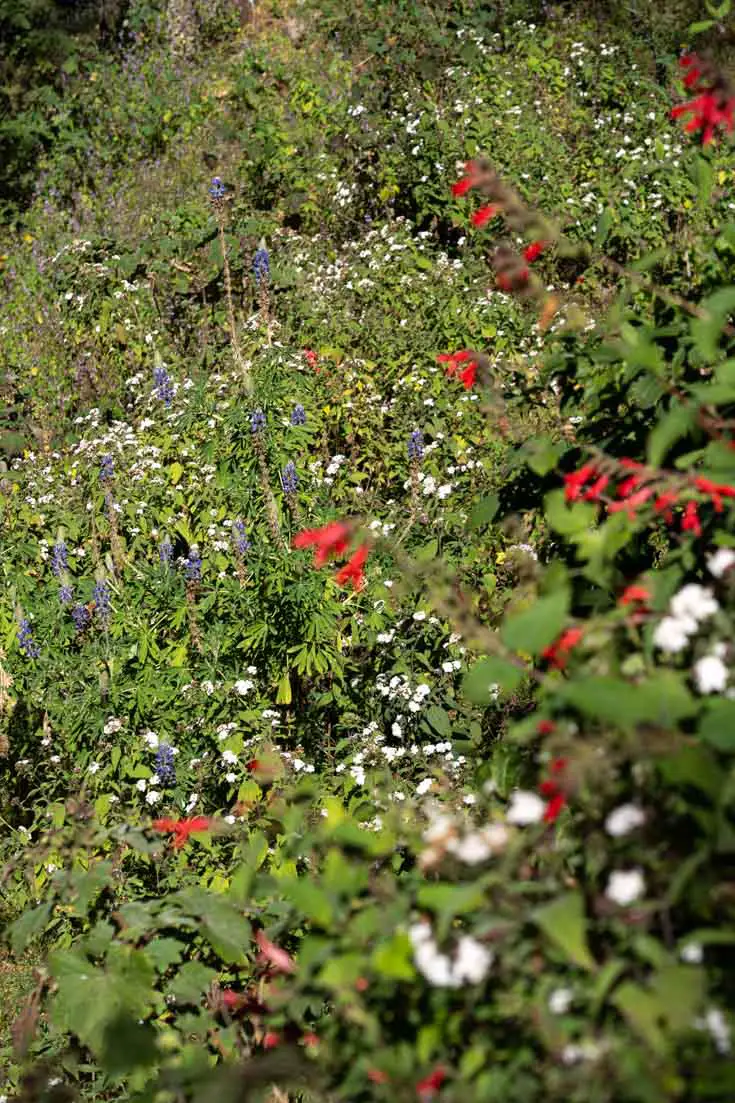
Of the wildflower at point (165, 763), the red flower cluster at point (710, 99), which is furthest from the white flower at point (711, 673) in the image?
the wildflower at point (165, 763)

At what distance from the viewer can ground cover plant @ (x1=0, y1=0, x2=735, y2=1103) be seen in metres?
1.09

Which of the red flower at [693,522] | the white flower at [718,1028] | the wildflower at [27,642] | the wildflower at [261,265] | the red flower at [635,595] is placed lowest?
the wildflower at [27,642]

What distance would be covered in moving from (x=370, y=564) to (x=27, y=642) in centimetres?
115

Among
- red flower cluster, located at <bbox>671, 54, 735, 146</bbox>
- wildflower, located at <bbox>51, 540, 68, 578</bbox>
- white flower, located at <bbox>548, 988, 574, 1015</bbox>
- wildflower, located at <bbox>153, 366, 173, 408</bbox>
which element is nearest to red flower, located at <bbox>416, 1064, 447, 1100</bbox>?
white flower, located at <bbox>548, 988, 574, 1015</bbox>

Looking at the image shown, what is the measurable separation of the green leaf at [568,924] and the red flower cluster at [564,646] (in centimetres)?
29

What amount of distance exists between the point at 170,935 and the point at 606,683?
5.94 ft

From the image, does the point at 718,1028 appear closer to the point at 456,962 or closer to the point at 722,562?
the point at 456,962

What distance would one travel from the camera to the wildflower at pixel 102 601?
11.9 feet

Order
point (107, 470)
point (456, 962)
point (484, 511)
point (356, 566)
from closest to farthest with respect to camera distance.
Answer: point (456, 962) < point (484, 511) < point (356, 566) < point (107, 470)

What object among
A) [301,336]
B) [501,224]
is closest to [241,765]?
[301,336]

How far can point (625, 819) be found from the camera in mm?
1042

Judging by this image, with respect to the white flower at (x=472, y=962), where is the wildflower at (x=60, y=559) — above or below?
below

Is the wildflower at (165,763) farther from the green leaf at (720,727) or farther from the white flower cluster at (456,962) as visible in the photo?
the green leaf at (720,727)

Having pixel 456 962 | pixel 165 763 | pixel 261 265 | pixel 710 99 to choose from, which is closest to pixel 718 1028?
pixel 456 962
